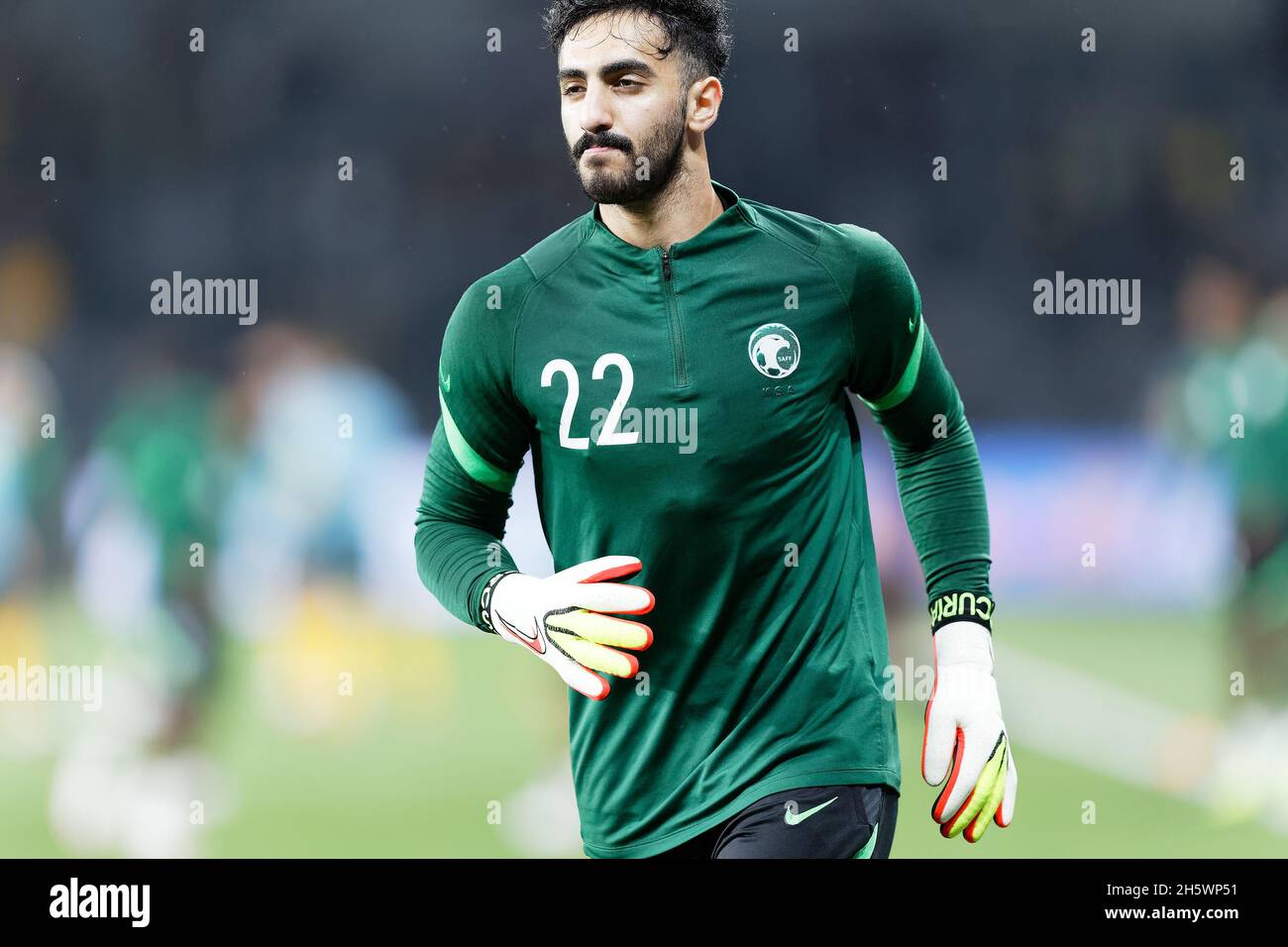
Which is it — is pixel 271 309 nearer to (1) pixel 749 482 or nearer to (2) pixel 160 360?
(2) pixel 160 360

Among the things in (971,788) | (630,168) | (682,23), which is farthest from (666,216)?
(971,788)

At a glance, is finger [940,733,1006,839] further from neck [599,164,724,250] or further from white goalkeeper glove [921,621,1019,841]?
neck [599,164,724,250]

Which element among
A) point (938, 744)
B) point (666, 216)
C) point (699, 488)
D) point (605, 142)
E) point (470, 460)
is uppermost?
point (605, 142)

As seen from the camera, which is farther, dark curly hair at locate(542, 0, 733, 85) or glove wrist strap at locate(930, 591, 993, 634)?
glove wrist strap at locate(930, 591, 993, 634)

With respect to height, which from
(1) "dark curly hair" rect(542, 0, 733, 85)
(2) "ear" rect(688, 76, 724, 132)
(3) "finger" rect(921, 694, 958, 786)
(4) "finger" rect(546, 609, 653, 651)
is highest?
(1) "dark curly hair" rect(542, 0, 733, 85)

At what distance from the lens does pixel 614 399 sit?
2959 millimetres

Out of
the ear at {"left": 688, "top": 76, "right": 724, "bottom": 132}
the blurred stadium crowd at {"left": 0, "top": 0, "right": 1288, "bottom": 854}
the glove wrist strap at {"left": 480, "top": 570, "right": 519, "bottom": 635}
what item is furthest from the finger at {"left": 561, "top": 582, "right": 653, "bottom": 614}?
the blurred stadium crowd at {"left": 0, "top": 0, "right": 1288, "bottom": 854}

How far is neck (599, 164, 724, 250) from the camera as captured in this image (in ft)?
10.1

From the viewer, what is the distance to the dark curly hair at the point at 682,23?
10.1 feet

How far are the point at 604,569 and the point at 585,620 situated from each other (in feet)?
0.37

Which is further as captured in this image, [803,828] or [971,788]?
[971,788]

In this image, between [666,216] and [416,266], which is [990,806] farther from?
[416,266]

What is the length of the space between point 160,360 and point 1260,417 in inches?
208

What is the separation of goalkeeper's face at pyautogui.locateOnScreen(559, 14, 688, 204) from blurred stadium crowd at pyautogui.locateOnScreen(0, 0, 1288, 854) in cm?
372
